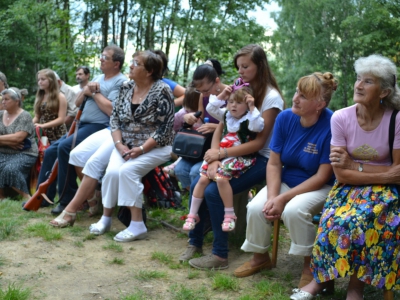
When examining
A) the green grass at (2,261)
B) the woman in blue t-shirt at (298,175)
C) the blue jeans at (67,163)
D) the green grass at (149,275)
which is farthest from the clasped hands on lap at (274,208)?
the blue jeans at (67,163)

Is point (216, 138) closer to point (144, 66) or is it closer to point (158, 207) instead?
point (144, 66)

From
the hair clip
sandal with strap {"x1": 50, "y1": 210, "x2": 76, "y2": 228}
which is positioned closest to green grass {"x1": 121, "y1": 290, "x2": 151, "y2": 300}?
the hair clip

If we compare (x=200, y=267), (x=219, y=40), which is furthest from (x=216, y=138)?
(x=219, y=40)

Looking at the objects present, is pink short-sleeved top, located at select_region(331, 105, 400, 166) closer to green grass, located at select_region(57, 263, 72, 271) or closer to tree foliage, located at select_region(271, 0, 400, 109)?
green grass, located at select_region(57, 263, 72, 271)

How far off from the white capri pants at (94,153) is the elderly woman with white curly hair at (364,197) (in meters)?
2.52

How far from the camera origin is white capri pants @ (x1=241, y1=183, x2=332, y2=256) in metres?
3.54

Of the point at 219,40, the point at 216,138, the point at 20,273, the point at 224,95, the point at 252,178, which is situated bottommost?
the point at 20,273

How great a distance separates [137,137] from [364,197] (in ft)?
8.18

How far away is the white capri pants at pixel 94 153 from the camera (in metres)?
5.25

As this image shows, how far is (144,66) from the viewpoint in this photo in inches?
203

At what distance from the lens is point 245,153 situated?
4164mm

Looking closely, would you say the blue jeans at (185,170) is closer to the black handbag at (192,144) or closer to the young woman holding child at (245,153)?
the black handbag at (192,144)

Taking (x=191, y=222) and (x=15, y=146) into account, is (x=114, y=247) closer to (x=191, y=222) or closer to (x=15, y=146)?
(x=191, y=222)

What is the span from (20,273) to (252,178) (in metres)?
1.86
